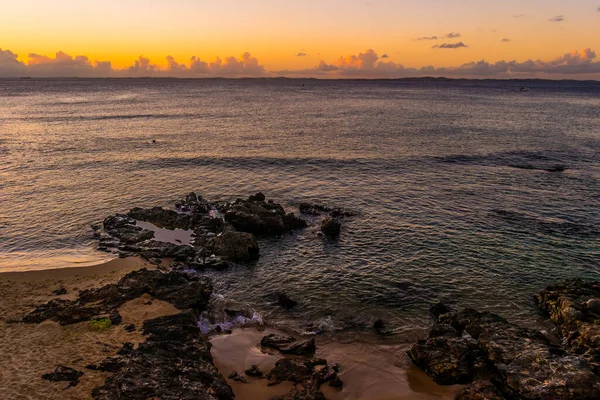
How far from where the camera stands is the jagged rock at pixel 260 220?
40.8 metres

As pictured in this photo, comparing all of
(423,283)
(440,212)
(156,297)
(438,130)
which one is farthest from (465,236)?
(438,130)

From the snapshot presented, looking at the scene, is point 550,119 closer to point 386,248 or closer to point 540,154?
point 540,154

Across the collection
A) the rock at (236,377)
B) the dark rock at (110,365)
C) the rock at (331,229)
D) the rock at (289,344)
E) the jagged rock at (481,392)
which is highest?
the rock at (331,229)

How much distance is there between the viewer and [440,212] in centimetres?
4647

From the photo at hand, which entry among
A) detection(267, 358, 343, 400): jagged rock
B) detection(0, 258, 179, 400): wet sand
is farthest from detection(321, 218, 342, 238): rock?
detection(267, 358, 343, 400): jagged rock

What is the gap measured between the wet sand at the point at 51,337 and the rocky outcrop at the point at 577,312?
23.5 m

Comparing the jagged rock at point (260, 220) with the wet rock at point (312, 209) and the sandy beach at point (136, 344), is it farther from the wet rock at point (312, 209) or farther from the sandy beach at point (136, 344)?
the sandy beach at point (136, 344)

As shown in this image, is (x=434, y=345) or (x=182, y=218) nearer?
(x=434, y=345)

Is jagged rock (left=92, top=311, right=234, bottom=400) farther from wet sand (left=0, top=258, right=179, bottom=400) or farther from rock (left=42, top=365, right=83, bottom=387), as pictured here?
rock (left=42, top=365, right=83, bottom=387)

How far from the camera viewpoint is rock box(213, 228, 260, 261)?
35344 mm

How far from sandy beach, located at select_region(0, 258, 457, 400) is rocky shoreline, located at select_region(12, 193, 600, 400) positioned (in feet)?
1.74

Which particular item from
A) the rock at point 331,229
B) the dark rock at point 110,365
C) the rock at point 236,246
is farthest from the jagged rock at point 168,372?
the rock at point 331,229

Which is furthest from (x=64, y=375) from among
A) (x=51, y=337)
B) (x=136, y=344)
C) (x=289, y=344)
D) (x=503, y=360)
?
(x=503, y=360)

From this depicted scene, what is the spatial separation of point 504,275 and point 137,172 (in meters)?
51.0
